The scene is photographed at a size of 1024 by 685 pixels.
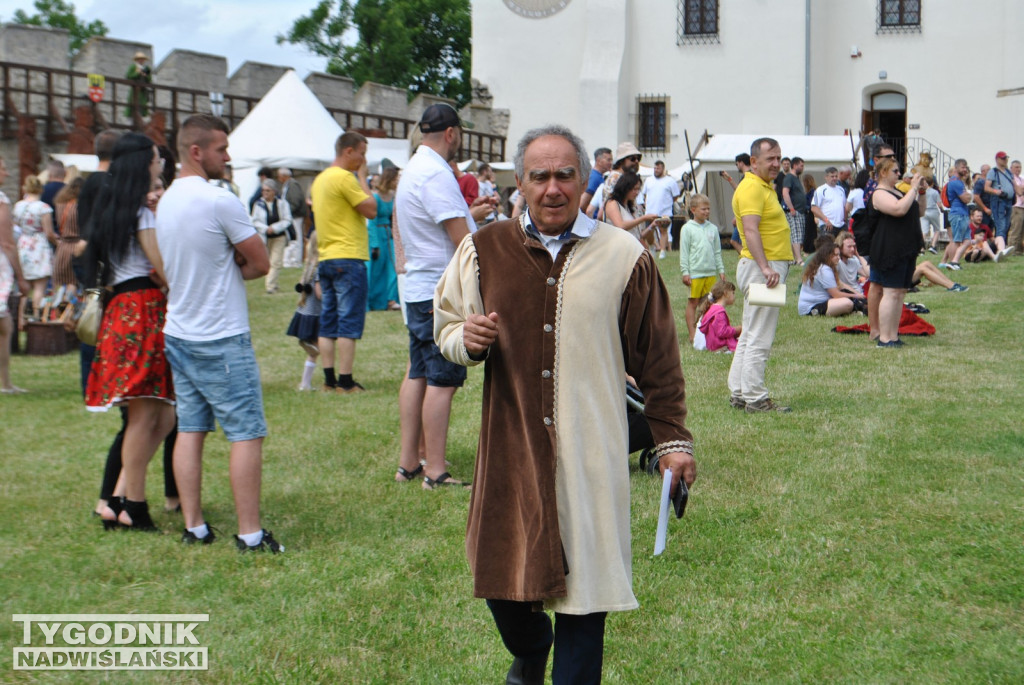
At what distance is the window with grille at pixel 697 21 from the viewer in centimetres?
3478

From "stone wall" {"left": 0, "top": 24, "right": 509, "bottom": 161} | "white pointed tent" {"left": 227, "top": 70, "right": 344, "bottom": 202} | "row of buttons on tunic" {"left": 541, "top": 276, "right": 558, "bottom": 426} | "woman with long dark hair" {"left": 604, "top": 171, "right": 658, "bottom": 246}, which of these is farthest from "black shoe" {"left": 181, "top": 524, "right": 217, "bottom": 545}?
"stone wall" {"left": 0, "top": 24, "right": 509, "bottom": 161}

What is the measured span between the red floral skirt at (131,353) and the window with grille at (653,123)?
102ft

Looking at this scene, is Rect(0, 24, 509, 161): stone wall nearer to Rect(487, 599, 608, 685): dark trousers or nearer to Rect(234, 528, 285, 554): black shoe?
Rect(234, 528, 285, 554): black shoe

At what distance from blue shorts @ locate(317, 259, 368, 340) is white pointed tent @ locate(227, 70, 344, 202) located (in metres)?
11.3

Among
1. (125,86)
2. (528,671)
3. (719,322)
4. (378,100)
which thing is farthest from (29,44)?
(528,671)

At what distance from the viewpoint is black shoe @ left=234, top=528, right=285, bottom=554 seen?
551 centimetres

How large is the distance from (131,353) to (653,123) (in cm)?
3159

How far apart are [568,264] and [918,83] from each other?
3311cm

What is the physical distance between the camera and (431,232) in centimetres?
634

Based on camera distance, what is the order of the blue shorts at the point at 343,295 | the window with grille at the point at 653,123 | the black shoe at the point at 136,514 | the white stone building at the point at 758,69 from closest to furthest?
the black shoe at the point at 136,514, the blue shorts at the point at 343,295, the white stone building at the point at 758,69, the window with grille at the point at 653,123

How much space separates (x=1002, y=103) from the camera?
3247 centimetres

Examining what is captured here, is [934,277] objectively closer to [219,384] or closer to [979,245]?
[979,245]

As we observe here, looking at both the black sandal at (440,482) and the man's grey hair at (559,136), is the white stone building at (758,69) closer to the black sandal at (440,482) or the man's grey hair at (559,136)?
the black sandal at (440,482)

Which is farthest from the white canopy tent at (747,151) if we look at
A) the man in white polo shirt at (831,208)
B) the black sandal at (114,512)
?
the black sandal at (114,512)
